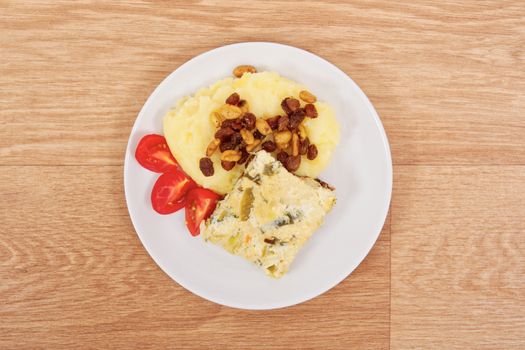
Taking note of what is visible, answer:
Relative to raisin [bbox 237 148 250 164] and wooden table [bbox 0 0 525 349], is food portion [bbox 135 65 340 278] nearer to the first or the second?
raisin [bbox 237 148 250 164]

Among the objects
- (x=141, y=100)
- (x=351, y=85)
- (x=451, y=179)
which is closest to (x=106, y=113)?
(x=141, y=100)

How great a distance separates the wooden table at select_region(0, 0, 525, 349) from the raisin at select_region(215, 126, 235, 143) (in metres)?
0.40

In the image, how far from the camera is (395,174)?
7.70 ft

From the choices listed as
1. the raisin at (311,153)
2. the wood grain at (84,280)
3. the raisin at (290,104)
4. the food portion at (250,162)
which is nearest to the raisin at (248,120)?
the food portion at (250,162)

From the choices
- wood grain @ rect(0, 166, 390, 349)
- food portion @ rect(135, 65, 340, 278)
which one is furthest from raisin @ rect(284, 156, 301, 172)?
wood grain @ rect(0, 166, 390, 349)

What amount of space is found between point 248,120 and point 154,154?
37 cm

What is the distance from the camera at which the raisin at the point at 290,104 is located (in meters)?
2.09

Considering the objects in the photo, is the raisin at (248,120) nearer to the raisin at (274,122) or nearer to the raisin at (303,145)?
the raisin at (274,122)

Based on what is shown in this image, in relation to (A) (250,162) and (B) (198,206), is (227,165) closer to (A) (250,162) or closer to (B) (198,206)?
(A) (250,162)

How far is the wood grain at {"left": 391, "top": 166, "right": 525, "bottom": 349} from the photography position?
2344mm

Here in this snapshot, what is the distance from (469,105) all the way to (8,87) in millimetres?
1839

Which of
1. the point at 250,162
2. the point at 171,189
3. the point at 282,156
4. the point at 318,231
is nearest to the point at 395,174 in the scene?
the point at 318,231

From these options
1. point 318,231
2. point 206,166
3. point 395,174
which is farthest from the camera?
point 395,174

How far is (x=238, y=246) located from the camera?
2.15m
